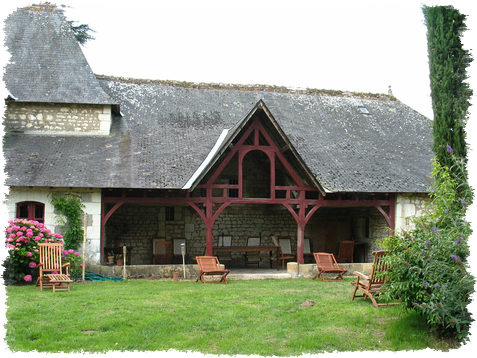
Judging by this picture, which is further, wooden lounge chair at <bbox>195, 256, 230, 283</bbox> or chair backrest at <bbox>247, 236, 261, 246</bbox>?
chair backrest at <bbox>247, 236, 261, 246</bbox>

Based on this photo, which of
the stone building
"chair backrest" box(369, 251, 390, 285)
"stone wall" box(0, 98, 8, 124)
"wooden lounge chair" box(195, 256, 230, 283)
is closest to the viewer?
"chair backrest" box(369, 251, 390, 285)

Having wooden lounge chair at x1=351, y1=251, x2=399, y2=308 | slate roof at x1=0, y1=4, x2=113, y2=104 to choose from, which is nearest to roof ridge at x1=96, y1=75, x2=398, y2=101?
slate roof at x1=0, y1=4, x2=113, y2=104

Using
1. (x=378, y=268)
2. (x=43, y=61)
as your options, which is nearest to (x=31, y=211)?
(x=43, y=61)

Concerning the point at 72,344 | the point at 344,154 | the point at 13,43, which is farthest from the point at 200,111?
the point at 72,344

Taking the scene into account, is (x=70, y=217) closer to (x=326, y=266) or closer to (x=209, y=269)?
(x=209, y=269)

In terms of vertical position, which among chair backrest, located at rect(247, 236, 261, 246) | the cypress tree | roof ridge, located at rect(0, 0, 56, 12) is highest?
roof ridge, located at rect(0, 0, 56, 12)

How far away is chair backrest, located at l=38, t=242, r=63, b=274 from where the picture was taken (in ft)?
30.7

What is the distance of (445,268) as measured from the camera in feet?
16.2

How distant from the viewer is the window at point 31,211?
11656 millimetres

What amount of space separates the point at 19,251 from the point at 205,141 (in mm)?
6387

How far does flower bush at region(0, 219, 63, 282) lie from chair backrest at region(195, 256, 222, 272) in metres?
3.35

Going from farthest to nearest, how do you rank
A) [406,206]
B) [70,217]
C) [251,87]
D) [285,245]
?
[251,87]
[285,245]
[406,206]
[70,217]

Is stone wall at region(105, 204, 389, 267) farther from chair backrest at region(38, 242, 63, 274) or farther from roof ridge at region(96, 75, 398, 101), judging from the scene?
roof ridge at region(96, 75, 398, 101)

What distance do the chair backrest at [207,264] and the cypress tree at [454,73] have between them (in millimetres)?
5315
